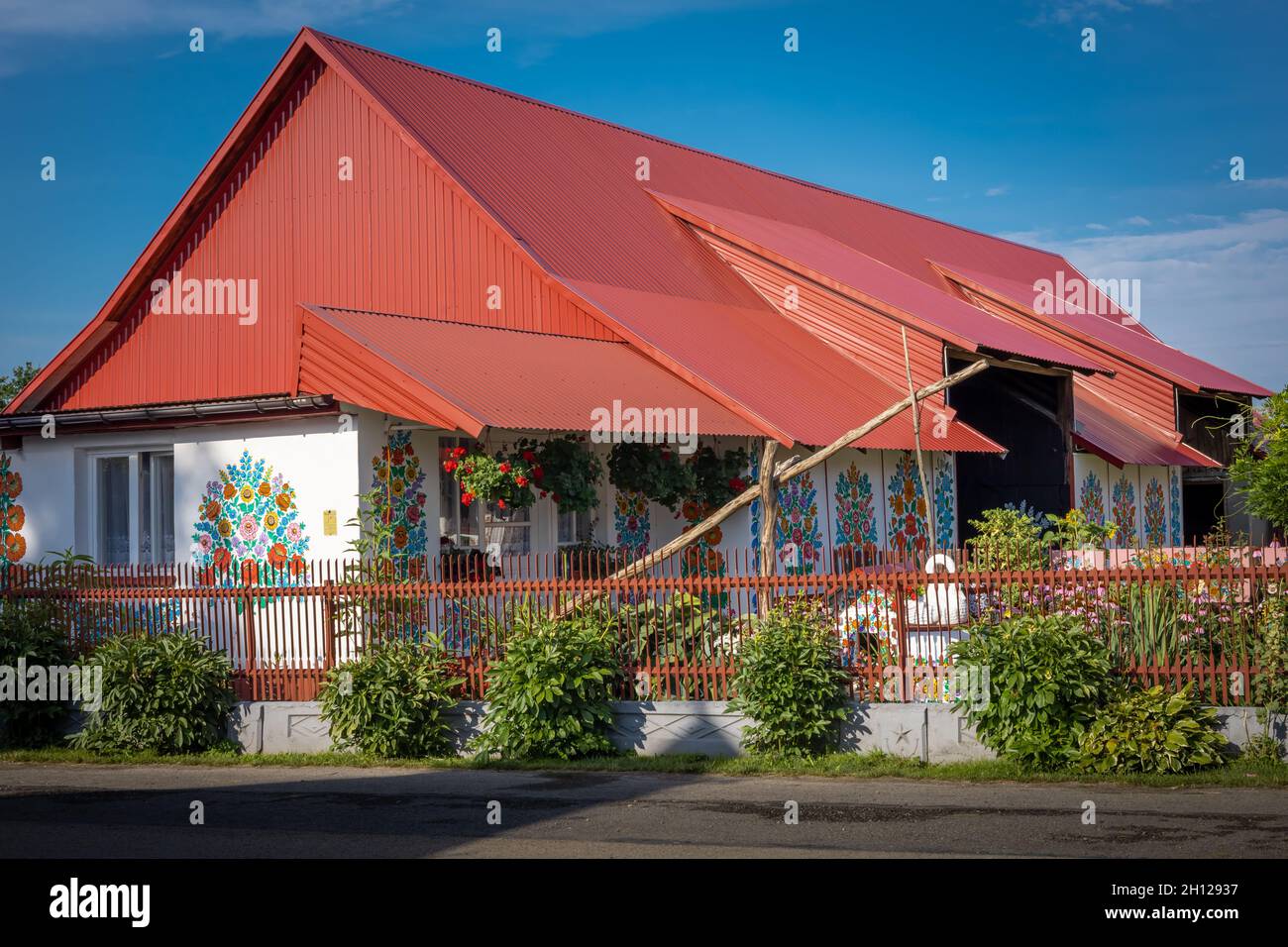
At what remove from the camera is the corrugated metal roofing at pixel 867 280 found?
22.7 meters

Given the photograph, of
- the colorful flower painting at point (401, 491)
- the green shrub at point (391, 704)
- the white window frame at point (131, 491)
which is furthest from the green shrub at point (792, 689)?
the white window frame at point (131, 491)

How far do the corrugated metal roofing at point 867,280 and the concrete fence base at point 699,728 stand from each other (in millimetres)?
9884

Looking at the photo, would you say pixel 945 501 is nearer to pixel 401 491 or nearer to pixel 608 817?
pixel 401 491

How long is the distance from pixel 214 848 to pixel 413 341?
8.97 metres

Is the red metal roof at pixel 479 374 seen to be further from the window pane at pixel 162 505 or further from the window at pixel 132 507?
the window at pixel 132 507

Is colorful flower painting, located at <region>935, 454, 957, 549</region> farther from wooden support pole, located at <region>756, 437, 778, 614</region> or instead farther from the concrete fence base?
the concrete fence base

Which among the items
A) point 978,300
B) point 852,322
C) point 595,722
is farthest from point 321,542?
point 978,300

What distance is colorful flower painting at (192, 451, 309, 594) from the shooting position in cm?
1630

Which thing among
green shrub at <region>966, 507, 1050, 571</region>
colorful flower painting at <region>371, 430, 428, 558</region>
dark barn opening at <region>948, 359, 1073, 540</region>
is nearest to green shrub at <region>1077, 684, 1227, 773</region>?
green shrub at <region>966, 507, 1050, 571</region>

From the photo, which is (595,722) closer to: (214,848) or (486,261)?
(214,848)

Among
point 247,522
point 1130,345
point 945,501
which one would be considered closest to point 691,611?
point 247,522

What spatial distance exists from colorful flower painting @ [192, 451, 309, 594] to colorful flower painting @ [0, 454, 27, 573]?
10.9 ft

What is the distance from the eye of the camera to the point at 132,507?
18.6m

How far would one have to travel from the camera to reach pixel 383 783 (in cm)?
1211
